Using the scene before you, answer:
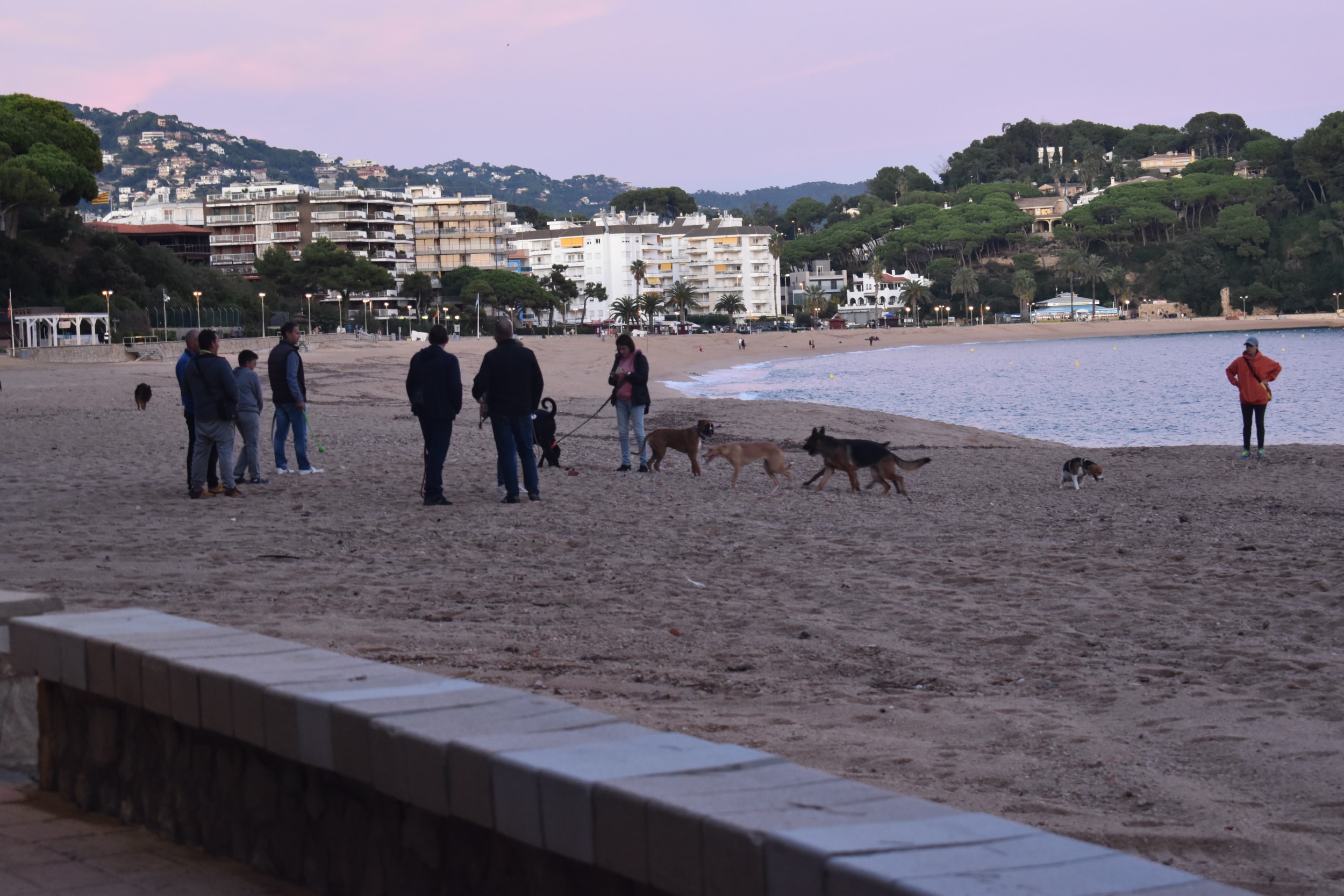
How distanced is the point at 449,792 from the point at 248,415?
36.1 ft

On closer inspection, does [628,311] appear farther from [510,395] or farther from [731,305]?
[510,395]

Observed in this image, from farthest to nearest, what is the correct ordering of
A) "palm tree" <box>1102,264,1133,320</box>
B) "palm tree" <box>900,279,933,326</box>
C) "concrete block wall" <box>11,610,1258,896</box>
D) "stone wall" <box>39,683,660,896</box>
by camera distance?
"palm tree" <box>900,279,933,326</box>
"palm tree" <box>1102,264,1133,320</box>
"stone wall" <box>39,683,660,896</box>
"concrete block wall" <box>11,610,1258,896</box>

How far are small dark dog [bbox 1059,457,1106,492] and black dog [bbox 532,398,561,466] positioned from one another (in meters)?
6.09

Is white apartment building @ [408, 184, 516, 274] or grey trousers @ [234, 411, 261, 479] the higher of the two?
white apartment building @ [408, 184, 516, 274]

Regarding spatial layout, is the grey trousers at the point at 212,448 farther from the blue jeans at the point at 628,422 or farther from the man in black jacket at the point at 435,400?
the blue jeans at the point at 628,422

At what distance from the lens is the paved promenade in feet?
10.5

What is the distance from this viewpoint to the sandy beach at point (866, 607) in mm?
4457

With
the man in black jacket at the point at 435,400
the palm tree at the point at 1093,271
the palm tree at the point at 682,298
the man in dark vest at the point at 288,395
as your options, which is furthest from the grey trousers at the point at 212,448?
the palm tree at the point at 1093,271

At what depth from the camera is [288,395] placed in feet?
45.3

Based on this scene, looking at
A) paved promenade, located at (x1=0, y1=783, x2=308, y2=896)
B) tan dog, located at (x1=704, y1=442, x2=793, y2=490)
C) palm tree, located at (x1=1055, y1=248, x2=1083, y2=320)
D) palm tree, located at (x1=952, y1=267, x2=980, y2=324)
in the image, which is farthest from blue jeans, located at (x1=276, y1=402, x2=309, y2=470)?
palm tree, located at (x1=1055, y1=248, x2=1083, y2=320)

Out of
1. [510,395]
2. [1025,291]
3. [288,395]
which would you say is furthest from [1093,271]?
[510,395]

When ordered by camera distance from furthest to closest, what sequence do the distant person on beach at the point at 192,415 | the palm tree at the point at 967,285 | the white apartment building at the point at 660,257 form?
the white apartment building at the point at 660,257
the palm tree at the point at 967,285
the distant person on beach at the point at 192,415

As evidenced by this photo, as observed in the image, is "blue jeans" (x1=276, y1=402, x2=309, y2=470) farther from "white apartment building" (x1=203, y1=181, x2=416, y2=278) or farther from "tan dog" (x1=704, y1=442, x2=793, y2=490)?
"white apartment building" (x1=203, y1=181, x2=416, y2=278)

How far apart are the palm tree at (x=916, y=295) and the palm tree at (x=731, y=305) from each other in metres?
20.4
